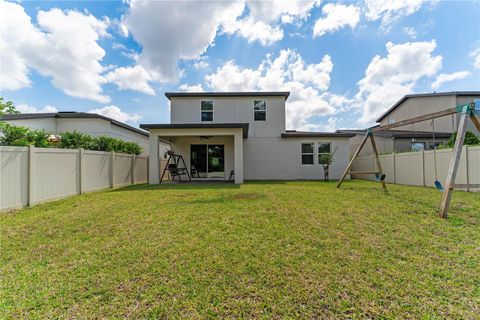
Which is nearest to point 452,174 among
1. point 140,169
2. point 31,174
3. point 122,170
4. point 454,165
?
point 454,165

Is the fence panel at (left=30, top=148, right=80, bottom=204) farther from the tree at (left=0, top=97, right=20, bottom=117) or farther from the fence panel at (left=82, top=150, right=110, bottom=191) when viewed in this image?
the tree at (left=0, top=97, right=20, bottom=117)

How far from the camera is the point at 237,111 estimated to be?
13.9 m

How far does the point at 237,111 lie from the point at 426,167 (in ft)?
34.0

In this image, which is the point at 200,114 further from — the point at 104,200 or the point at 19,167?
the point at 19,167

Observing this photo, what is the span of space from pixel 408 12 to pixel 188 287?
1243 cm

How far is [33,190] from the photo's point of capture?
5613mm

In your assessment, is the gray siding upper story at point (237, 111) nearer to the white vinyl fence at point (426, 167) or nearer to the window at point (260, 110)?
the window at point (260, 110)

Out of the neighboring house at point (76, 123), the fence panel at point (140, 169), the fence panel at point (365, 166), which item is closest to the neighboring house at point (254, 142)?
the fence panel at point (365, 166)

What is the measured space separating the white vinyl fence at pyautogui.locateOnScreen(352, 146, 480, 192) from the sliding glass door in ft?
32.1

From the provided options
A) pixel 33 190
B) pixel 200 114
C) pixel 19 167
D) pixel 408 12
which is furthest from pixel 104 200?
pixel 408 12

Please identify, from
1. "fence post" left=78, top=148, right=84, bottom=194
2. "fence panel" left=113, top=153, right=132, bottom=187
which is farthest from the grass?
"fence panel" left=113, top=153, right=132, bottom=187

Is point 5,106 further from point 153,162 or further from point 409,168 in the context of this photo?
point 409,168

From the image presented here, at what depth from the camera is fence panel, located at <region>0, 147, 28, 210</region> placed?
4.89m

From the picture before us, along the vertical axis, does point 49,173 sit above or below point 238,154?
below
